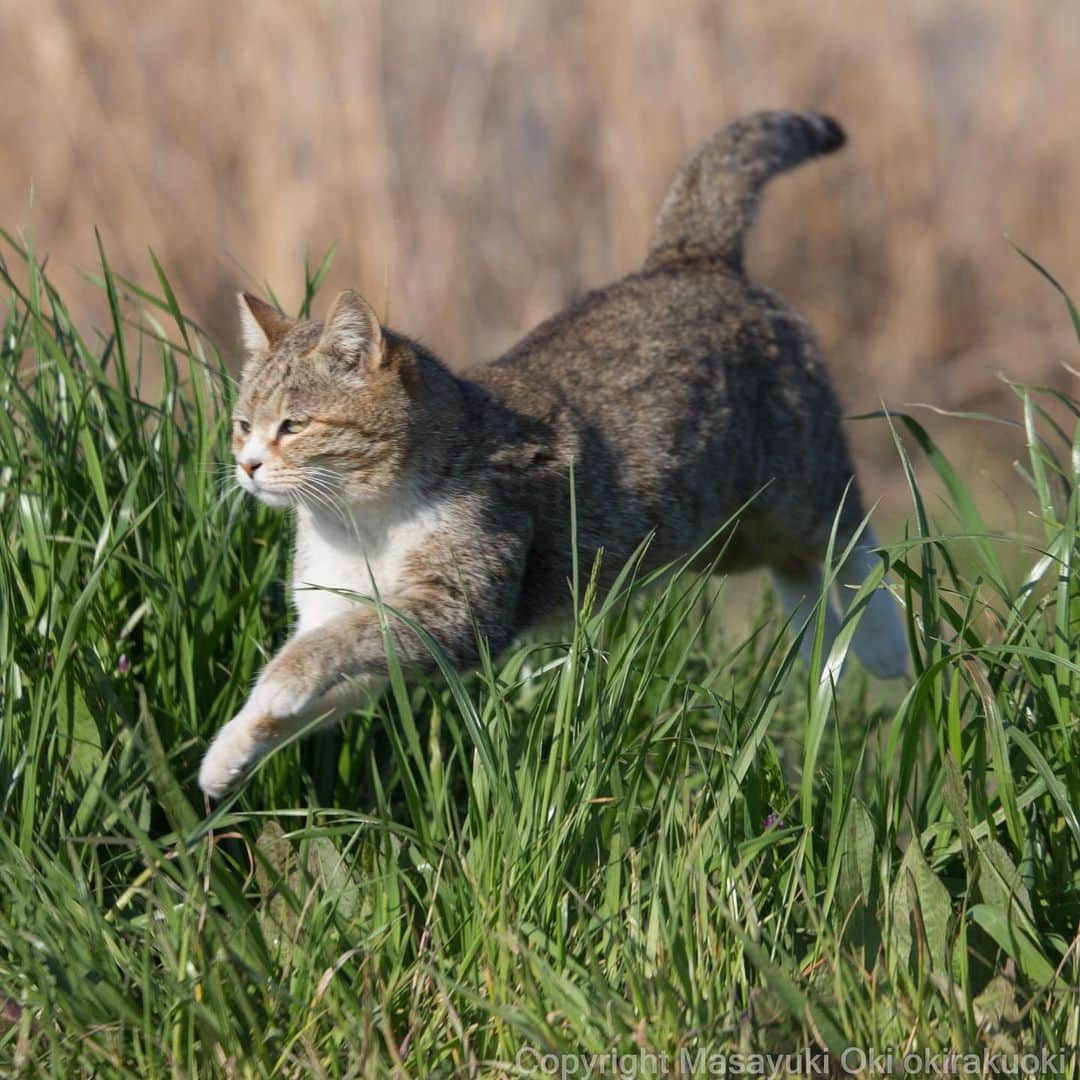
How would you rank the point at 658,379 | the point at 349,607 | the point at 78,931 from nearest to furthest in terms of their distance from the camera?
the point at 78,931 → the point at 349,607 → the point at 658,379

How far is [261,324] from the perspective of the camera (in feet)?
11.7

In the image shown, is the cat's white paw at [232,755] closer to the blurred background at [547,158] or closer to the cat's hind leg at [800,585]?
the cat's hind leg at [800,585]

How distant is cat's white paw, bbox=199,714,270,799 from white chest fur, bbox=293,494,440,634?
0.44 metres

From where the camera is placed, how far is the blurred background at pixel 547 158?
817 centimetres

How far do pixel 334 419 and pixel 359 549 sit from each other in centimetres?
28

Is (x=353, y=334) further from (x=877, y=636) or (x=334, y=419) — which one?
(x=877, y=636)

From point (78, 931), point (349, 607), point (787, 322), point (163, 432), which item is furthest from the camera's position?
point (787, 322)

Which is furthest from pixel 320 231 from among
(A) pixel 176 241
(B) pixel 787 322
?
(B) pixel 787 322

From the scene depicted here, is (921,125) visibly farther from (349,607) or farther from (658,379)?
(349,607)

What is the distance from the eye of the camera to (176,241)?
27.5ft

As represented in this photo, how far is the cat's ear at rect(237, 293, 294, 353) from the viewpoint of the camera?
3.58 m

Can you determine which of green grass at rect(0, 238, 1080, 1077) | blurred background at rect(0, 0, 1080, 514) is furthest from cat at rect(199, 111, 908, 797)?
blurred background at rect(0, 0, 1080, 514)

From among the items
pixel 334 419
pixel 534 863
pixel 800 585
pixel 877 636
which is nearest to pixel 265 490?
pixel 334 419

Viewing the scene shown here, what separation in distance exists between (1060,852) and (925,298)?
6905 millimetres
